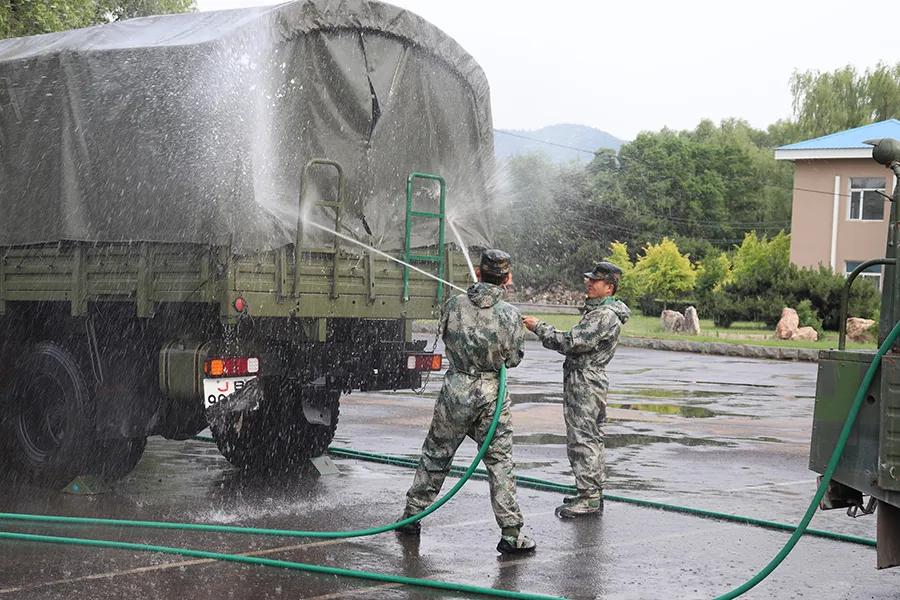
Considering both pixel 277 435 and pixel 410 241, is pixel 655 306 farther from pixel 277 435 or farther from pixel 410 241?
pixel 410 241

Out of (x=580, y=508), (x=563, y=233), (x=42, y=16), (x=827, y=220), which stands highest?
(x=42, y=16)

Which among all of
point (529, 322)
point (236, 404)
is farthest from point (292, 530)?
point (529, 322)

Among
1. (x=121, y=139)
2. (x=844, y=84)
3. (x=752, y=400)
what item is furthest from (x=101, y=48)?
(x=844, y=84)

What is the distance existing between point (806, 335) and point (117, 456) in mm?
26120

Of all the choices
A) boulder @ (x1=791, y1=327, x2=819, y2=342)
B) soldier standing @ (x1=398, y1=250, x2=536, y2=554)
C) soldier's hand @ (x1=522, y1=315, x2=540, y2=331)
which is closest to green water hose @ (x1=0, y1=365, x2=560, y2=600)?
soldier standing @ (x1=398, y1=250, x2=536, y2=554)

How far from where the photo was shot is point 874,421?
5.31 meters

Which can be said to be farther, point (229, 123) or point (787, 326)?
point (787, 326)

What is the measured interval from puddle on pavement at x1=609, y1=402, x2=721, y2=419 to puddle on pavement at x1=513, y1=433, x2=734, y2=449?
2349 mm

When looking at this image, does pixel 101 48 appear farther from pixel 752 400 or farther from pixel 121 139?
pixel 752 400

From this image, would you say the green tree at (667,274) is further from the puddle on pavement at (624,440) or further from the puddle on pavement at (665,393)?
the puddle on pavement at (624,440)

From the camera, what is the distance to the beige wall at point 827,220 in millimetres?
41531

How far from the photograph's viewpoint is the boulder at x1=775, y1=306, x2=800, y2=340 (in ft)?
107

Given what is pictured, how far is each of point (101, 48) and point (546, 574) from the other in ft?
15.8

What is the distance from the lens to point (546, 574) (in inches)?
265
